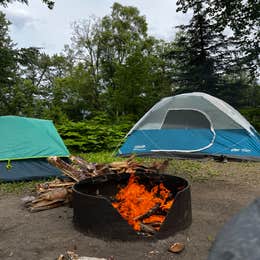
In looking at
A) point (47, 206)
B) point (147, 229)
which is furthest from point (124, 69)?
point (147, 229)

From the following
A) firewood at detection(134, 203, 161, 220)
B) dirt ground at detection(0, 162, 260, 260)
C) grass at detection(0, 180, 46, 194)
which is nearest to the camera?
dirt ground at detection(0, 162, 260, 260)

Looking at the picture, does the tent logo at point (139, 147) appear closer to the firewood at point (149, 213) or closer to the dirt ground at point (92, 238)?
the dirt ground at point (92, 238)

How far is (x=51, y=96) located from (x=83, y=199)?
18.5m

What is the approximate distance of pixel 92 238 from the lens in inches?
125

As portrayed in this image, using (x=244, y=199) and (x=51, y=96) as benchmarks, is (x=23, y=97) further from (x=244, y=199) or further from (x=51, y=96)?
(x=244, y=199)

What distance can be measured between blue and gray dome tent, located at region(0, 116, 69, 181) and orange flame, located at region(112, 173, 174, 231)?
2195 millimetres

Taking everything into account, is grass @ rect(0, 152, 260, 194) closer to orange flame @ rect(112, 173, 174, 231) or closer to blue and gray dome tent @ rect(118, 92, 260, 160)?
blue and gray dome tent @ rect(118, 92, 260, 160)

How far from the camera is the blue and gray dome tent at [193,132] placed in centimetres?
753

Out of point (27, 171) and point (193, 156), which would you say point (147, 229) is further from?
point (193, 156)

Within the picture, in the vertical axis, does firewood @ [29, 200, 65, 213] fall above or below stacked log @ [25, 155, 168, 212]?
below

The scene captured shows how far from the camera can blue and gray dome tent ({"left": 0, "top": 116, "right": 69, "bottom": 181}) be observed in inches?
215

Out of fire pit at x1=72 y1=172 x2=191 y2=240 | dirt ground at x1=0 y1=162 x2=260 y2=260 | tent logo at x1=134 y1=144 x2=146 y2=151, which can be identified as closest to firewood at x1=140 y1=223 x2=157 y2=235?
fire pit at x1=72 y1=172 x2=191 y2=240

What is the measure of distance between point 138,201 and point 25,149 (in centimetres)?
284

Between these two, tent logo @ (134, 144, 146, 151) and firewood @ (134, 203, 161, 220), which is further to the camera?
tent logo @ (134, 144, 146, 151)
